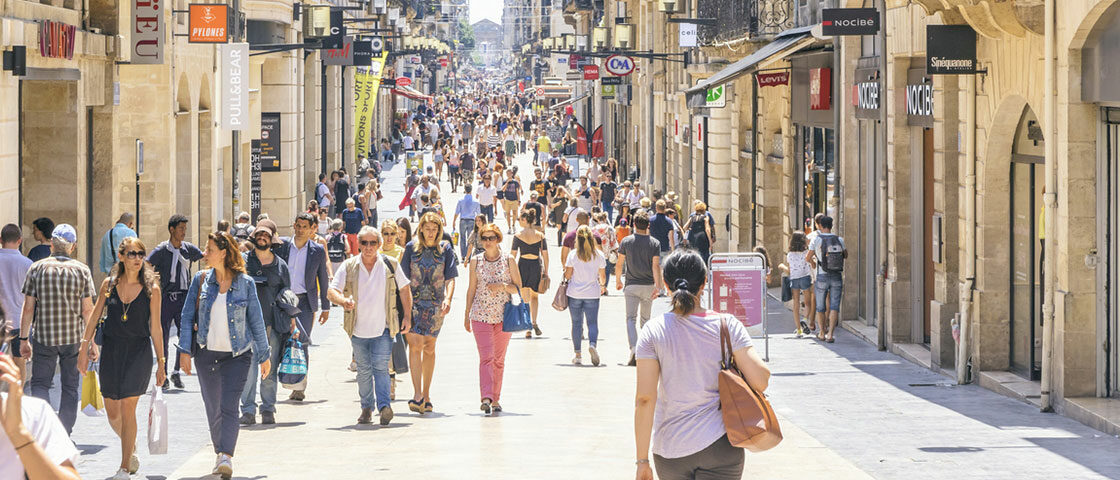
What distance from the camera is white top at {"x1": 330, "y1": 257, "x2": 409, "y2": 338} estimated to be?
12078 millimetres

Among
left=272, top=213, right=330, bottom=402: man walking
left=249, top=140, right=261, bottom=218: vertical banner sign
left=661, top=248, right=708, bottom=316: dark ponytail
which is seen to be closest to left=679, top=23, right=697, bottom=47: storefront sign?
left=249, top=140, right=261, bottom=218: vertical banner sign

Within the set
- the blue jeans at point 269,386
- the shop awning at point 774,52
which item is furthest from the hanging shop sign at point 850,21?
the blue jeans at point 269,386

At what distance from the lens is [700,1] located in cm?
3111

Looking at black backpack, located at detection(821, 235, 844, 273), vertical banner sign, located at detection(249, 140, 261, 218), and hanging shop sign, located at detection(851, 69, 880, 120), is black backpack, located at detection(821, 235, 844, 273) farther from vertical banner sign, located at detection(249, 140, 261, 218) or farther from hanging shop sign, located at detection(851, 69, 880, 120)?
vertical banner sign, located at detection(249, 140, 261, 218)

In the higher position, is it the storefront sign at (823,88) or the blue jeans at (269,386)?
the storefront sign at (823,88)

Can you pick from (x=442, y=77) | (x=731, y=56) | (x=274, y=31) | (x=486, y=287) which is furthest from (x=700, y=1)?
(x=442, y=77)

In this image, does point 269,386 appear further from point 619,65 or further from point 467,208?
point 619,65

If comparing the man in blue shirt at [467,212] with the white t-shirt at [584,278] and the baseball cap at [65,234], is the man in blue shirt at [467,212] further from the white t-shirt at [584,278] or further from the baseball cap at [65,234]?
the baseball cap at [65,234]

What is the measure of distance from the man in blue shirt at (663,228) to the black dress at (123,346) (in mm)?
13427

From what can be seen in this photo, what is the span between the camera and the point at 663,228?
75.7 feet

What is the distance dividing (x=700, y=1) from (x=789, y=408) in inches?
731

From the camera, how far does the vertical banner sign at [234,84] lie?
2684 cm

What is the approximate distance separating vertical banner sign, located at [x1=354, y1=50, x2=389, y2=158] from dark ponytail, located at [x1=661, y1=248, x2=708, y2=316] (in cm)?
3734

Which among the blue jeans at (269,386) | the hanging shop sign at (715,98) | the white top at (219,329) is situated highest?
the hanging shop sign at (715,98)
